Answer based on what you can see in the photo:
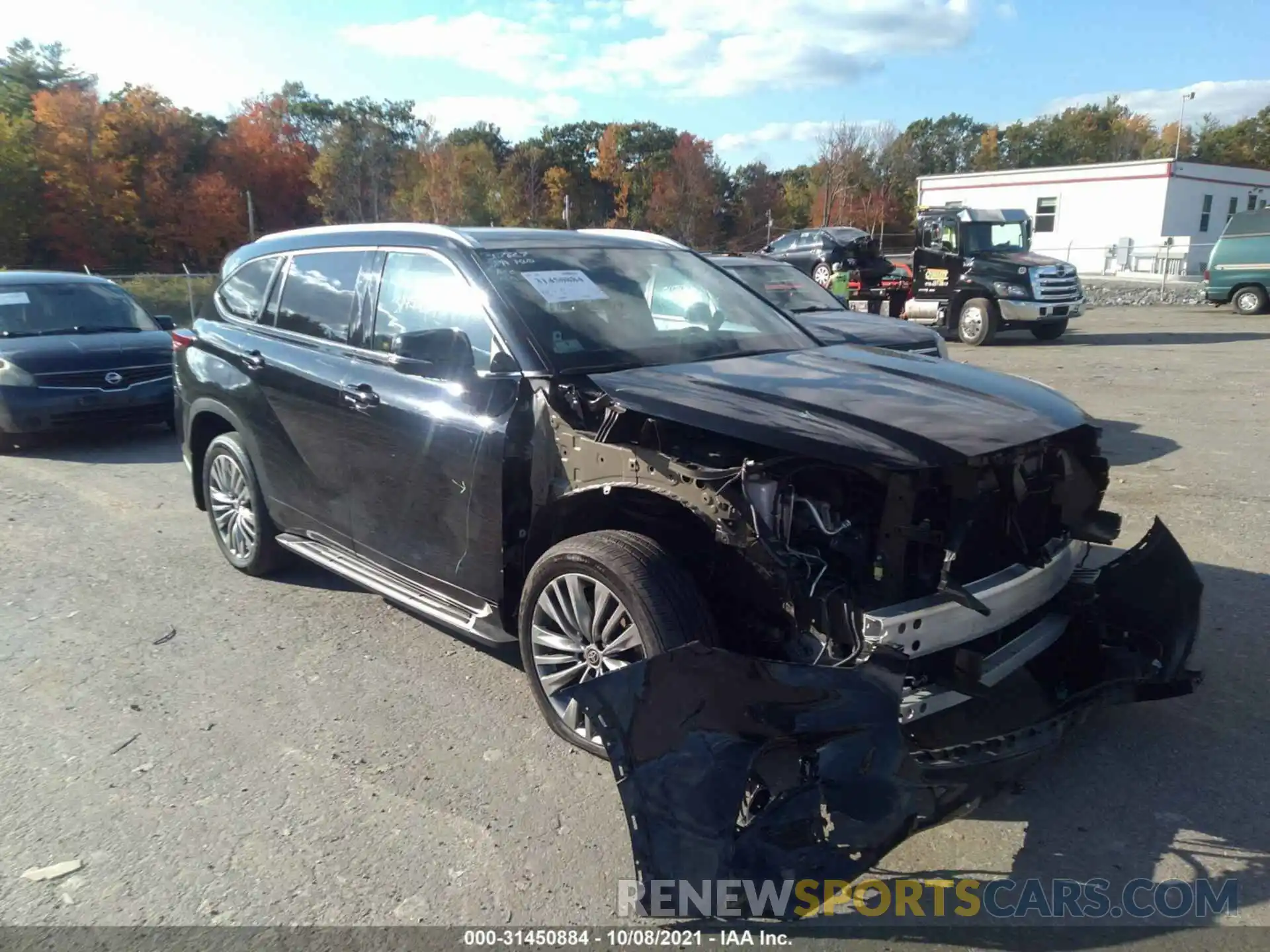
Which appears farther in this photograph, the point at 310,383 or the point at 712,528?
the point at 310,383

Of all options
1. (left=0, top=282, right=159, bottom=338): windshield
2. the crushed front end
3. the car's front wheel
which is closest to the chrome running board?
the car's front wheel

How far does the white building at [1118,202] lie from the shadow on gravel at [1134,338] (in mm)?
13904

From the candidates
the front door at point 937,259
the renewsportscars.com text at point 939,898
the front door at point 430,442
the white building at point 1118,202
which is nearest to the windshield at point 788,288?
the front door at point 430,442

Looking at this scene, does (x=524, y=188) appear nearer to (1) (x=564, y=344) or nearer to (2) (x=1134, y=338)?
(2) (x=1134, y=338)

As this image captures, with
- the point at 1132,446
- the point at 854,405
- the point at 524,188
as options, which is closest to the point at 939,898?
the point at 854,405

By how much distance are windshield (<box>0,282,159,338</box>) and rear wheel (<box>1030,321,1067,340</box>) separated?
50.4 feet

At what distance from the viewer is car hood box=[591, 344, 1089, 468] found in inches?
120

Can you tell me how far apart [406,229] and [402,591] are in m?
1.72

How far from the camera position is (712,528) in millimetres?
3111

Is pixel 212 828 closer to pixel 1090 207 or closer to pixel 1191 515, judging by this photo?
pixel 1191 515

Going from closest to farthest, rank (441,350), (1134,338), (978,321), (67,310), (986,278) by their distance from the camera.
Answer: (441,350)
(67,310)
(986,278)
(978,321)
(1134,338)

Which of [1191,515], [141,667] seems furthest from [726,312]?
[1191,515]

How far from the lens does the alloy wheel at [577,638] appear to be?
10.8 feet

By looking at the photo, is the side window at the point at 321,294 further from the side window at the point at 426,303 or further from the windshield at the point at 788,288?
the windshield at the point at 788,288
